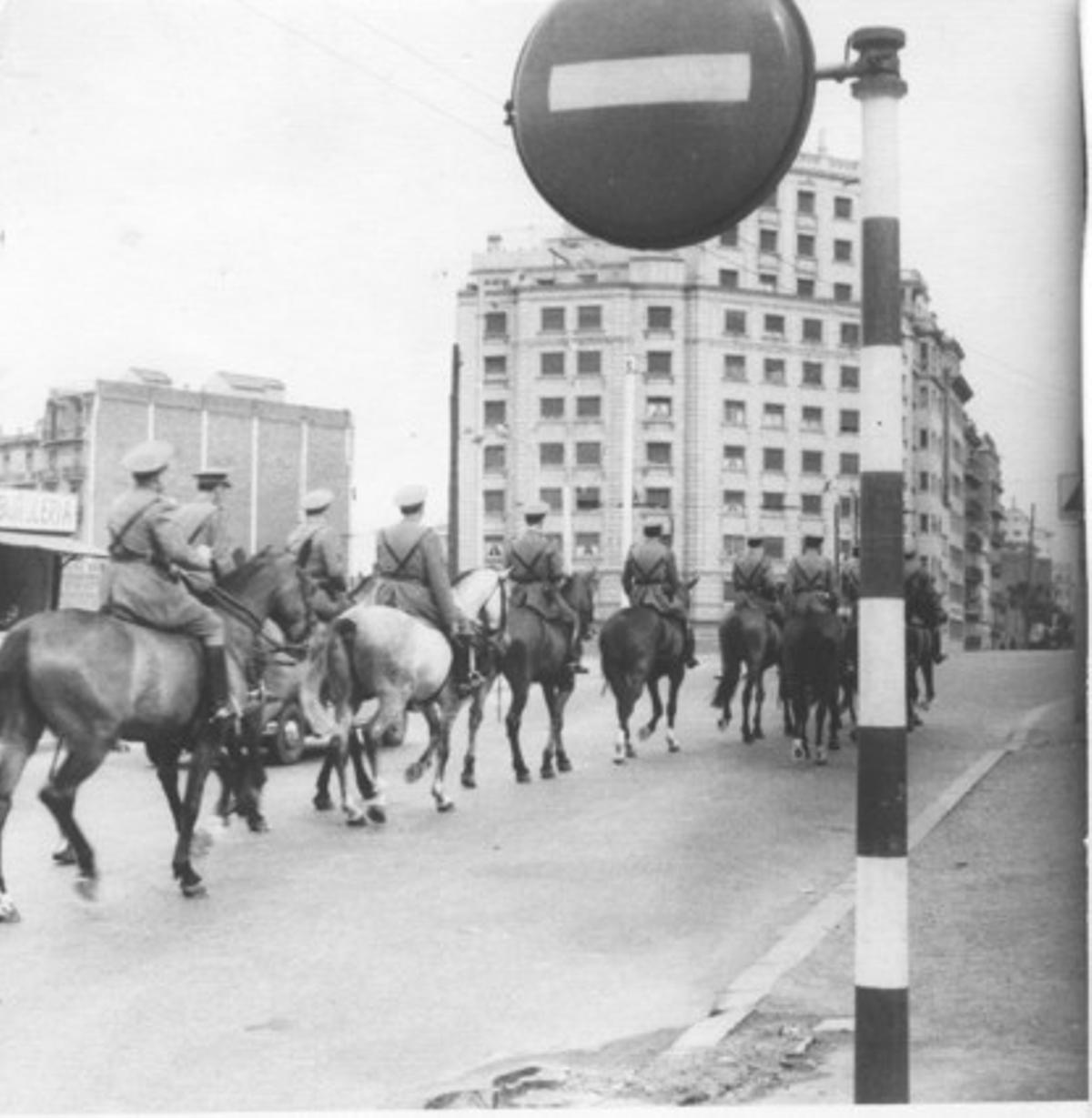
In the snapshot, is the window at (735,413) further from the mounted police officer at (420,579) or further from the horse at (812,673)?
the mounted police officer at (420,579)

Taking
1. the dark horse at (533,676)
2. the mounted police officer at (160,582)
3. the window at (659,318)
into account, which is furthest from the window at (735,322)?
the dark horse at (533,676)

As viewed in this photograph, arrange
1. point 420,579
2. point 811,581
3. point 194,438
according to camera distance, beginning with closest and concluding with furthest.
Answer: point 811,581, point 194,438, point 420,579

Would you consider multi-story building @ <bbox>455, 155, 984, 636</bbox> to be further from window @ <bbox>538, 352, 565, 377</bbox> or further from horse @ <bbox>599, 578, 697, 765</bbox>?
horse @ <bbox>599, 578, 697, 765</bbox>

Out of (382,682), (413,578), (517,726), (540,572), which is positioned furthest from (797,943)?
(517,726)

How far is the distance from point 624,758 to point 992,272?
4.98 m

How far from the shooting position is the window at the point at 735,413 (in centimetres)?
590

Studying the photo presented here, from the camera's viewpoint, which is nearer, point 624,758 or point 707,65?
point 707,65

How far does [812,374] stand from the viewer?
5715 millimetres

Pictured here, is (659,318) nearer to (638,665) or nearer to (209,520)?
(209,520)

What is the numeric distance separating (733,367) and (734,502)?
0.43 meters

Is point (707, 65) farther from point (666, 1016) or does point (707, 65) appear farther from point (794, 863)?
point (794, 863)

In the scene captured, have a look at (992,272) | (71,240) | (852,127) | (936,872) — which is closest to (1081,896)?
(936,872)

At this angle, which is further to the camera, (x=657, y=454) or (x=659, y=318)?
(x=657, y=454)

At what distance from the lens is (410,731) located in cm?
991
